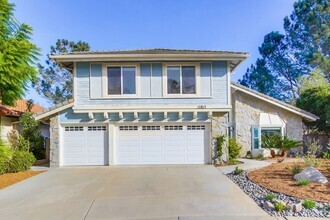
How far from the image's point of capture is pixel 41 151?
1584 cm

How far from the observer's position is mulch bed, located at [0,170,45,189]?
9.79 m

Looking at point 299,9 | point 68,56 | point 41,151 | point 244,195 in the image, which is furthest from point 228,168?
point 299,9

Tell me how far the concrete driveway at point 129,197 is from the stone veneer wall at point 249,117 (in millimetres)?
5876

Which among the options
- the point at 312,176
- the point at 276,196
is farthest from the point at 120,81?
the point at 312,176

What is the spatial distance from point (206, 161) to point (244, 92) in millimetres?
5579

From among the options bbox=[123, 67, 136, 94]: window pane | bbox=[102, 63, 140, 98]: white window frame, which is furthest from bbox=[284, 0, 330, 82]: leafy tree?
bbox=[123, 67, 136, 94]: window pane

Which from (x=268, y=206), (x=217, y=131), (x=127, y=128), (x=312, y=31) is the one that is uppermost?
(x=312, y=31)

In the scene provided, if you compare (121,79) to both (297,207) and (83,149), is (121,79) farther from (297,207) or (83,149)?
(297,207)

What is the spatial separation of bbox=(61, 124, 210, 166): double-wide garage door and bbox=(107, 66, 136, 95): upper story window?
183cm

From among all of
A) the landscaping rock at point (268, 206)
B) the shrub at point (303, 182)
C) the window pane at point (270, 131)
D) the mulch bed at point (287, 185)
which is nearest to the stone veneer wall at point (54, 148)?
the mulch bed at point (287, 185)

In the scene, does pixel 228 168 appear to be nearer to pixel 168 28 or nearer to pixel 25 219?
pixel 25 219

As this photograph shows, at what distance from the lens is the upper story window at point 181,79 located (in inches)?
523

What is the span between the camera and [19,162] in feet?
38.7

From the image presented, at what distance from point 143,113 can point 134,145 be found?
1731 mm
